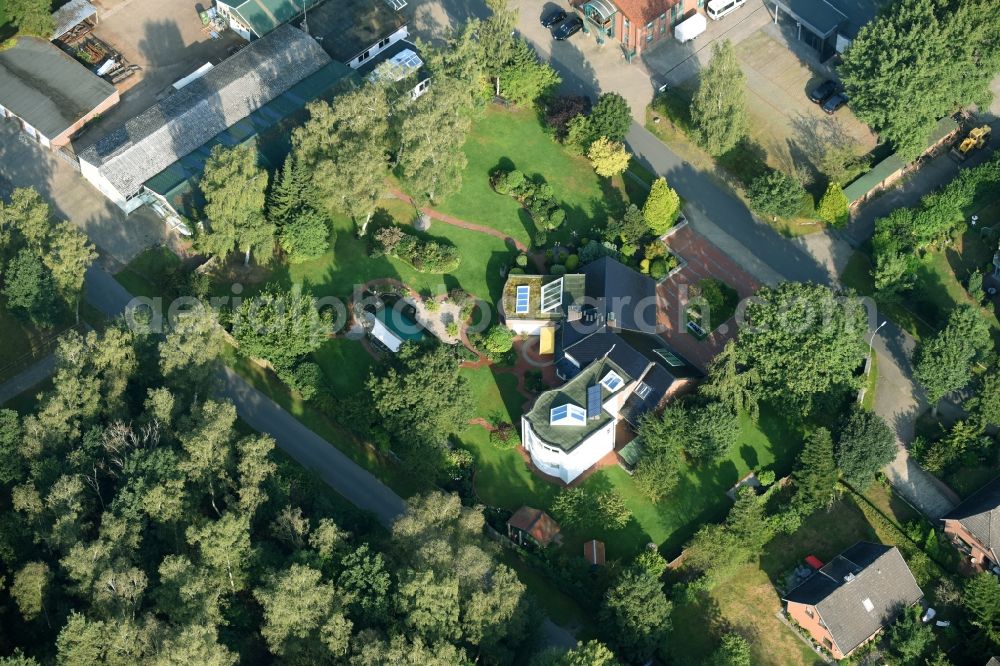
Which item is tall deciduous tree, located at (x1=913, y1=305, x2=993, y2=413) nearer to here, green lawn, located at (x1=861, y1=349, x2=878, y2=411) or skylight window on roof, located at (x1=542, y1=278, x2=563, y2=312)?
green lawn, located at (x1=861, y1=349, x2=878, y2=411)

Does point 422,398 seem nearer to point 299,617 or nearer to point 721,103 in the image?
point 299,617

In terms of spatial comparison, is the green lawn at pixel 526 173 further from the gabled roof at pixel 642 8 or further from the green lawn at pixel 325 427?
the green lawn at pixel 325 427

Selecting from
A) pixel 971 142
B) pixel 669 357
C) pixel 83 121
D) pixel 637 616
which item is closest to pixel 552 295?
pixel 669 357

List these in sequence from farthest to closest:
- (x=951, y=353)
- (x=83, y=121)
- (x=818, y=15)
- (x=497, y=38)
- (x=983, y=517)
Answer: (x=818, y=15) → (x=83, y=121) → (x=497, y=38) → (x=951, y=353) → (x=983, y=517)

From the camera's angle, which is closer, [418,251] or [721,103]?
[418,251]

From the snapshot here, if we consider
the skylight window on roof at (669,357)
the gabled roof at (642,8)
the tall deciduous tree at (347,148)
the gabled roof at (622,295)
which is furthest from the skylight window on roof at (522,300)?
the gabled roof at (642,8)

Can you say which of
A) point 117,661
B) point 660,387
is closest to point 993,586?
point 660,387

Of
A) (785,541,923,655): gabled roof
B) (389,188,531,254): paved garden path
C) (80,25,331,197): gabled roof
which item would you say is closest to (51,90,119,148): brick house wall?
(80,25,331,197): gabled roof
